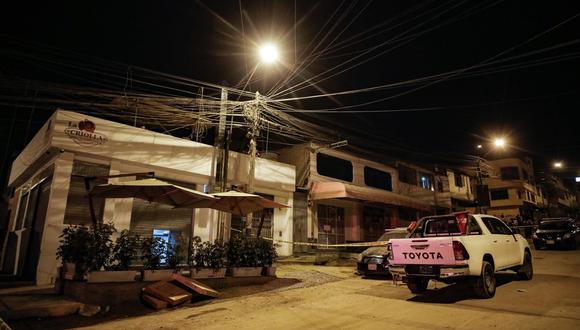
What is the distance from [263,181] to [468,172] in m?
27.6

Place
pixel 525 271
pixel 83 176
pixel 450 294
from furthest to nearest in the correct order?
pixel 83 176 < pixel 525 271 < pixel 450 294

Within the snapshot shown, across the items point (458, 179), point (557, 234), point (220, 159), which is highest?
point (458, 179)

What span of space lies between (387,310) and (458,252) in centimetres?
191

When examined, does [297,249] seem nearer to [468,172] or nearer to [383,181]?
[383,181]

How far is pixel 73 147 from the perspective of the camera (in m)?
11.6

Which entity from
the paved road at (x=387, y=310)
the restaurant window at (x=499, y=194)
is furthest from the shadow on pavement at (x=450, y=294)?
the restaurant window at (x=499, y=194)

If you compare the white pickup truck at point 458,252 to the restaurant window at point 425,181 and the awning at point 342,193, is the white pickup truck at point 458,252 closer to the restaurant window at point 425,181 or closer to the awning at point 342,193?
the awning at point 342,193

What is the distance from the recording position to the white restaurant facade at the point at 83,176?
1134cm

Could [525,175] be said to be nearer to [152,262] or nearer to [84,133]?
[152,262]

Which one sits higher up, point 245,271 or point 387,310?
point 245,271

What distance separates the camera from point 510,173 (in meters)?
45.5

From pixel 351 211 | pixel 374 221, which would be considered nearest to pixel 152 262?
pixel 351 211

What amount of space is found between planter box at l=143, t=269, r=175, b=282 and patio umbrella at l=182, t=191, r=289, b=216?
2.46 metres

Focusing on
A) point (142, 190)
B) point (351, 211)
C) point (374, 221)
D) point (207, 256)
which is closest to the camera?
point (142, 190)
